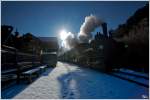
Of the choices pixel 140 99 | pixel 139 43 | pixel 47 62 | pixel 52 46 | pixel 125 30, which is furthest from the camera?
pixel 52 46

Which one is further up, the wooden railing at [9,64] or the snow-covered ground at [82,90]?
the wooden railing at [9,64]

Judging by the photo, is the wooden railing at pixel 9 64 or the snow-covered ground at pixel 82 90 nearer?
the snow-covered ground at pixel 82 90

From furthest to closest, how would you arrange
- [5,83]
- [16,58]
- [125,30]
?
[125,30], [16,58], [5,83]

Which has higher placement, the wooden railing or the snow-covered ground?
the wooden railing

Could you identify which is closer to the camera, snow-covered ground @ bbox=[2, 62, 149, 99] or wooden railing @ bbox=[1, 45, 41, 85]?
snow-covered ground @ bbox=[2, 62, 149, 99]

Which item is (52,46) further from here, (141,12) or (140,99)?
(140,99)

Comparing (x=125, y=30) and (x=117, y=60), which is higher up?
(x=125, y=30)

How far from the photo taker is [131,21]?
79.5 ft

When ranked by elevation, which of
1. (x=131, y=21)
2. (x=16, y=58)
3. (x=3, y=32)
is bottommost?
(x=16, y=58)

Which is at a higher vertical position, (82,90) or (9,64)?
(9,64)

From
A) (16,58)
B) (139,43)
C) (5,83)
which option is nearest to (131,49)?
(139,43)

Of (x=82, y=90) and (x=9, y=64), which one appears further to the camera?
(x=9, y=64)

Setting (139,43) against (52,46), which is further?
(52,46)

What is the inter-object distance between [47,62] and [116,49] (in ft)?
30.0
